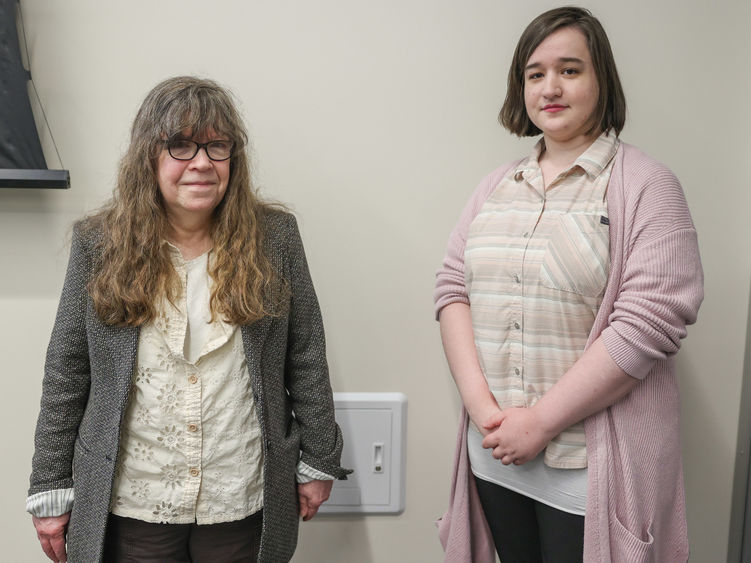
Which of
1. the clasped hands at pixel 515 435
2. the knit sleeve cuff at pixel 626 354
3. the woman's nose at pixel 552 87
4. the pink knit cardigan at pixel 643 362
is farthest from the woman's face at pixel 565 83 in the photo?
the clasped hands at pixel 515 435

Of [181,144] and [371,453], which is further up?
[181,144]

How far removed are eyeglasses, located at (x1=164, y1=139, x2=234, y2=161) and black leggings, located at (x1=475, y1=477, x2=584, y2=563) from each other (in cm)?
74

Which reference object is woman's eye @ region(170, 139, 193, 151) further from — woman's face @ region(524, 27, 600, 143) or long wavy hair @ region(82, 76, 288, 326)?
woman's face @ region(524, 27, 600, 143)

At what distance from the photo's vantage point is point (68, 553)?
1.13 metres

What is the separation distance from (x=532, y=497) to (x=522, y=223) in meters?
0.47

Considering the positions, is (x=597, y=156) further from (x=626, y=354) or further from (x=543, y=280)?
(x=626, y=354)

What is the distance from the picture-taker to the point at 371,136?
4.85 feet

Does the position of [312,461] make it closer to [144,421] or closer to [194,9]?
[144,421]

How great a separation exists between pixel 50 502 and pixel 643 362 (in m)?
1.00

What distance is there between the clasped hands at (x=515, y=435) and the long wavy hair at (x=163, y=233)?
16.5 inches

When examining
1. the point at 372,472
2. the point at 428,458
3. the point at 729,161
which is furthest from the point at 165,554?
the point at 729,161

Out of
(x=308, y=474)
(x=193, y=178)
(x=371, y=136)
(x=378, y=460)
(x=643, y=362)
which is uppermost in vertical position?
(x=371, y=136)

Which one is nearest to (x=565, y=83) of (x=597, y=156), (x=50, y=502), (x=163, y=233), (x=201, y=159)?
(x=597, y=156)

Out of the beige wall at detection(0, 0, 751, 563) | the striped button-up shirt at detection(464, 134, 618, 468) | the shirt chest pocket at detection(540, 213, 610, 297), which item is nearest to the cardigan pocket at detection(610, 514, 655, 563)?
the striped button-up shirt at detection(464, 134, 618, 468)
